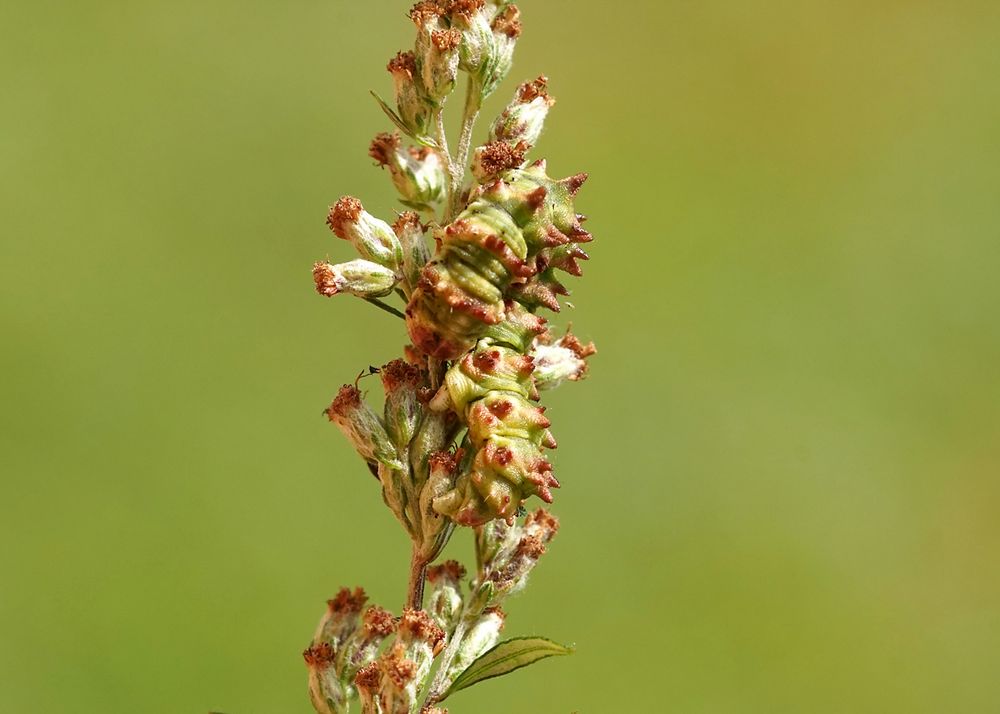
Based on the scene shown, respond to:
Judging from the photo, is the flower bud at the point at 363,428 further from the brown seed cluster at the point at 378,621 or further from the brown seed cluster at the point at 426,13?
the brown seed cluster at the point at 426,13

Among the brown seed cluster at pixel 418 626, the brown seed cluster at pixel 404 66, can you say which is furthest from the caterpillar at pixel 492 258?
the brown seed cluster at pixel 418 626

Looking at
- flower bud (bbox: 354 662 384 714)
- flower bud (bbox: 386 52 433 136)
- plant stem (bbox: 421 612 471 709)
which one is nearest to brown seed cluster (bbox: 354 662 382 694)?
flower bud (bbox: 354 662 384 714)

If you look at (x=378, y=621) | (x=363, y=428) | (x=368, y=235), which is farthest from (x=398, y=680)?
(x=368, y=235)

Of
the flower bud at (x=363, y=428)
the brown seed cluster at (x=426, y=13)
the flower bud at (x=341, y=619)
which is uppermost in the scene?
the brown seed cluster at (x=426, y=13)

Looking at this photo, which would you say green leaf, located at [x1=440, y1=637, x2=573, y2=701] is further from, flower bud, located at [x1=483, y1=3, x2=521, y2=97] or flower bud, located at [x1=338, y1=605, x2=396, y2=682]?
flower bud, located at [x1=483, y1=3, x2=521, y2=97]

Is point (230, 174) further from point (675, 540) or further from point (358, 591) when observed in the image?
point (358, 591)

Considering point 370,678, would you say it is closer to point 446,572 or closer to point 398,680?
point 398,680
